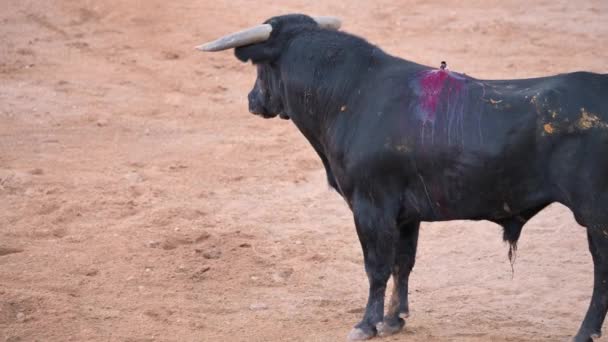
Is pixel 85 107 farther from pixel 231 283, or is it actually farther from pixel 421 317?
pixel 421 317

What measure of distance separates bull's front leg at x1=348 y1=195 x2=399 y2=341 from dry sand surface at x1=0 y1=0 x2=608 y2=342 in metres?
0.30

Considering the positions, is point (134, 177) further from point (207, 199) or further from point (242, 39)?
point (242, 39)

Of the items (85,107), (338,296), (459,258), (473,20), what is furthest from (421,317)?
(473,20)

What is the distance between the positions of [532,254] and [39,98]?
22.3ft

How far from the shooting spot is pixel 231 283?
782cm

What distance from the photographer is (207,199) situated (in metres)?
9.65

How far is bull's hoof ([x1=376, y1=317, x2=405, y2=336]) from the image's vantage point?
22.5 ft

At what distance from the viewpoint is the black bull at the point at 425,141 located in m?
5.88

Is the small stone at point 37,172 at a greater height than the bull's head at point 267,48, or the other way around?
the bull's head at point 267,48

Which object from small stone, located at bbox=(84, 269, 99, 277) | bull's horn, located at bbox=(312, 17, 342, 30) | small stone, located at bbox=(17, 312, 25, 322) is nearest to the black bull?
bull's horn, located at bbox=(312, 17, 342, 30)

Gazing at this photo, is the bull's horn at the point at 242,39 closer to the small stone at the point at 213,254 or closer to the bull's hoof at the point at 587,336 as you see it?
the small stone at the point at 213,254

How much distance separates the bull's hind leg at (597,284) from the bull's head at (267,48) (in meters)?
2.42

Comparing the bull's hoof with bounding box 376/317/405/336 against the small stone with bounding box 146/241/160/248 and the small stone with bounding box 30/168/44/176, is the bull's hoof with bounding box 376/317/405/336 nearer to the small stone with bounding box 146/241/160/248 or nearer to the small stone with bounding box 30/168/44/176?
the small stone with bounding box 146/241/160/248

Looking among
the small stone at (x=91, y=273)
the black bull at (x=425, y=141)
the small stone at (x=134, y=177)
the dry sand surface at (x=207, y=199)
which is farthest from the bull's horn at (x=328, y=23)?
the small stone at (x=134, y=177)
